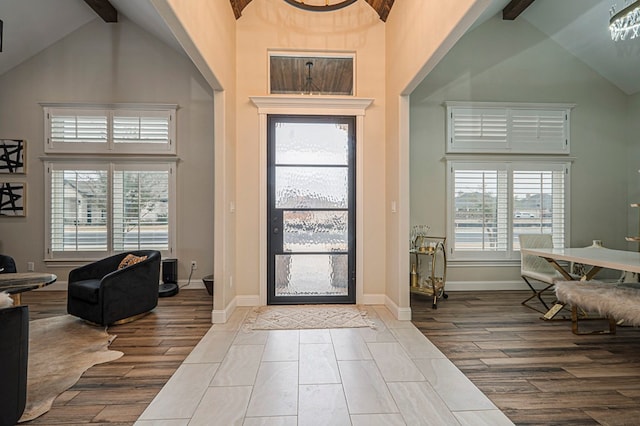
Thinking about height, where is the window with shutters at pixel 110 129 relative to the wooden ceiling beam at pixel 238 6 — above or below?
below

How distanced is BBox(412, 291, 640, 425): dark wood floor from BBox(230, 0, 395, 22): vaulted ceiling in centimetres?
370

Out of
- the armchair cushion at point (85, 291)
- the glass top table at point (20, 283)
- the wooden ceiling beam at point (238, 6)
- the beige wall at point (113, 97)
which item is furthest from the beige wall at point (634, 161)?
the glass top table at point (20, 283)

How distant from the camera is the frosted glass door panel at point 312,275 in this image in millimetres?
4188

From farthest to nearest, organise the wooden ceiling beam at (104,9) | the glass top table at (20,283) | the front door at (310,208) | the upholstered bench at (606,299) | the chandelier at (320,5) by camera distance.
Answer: the wooden ceiling beam at (104,9)
the front door at (310,208)
the chandelier at (320,5)
the glass top table at (20,283)
the upholstered bench at (606,299)

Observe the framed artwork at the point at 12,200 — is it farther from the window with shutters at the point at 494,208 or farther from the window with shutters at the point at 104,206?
the window with shutters at the point at 494,208

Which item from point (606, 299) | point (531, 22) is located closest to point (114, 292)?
point (606, 299)

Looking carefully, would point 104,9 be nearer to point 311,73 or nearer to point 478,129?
point 311,73

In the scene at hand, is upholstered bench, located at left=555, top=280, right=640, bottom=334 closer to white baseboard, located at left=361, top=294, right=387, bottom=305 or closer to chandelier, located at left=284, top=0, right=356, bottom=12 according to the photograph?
white baseboard, located at left=361, top=294, right=387, bottom=305

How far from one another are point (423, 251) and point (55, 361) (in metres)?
3.91

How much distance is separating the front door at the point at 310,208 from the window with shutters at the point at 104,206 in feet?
6.39

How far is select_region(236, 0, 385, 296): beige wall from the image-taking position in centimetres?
411

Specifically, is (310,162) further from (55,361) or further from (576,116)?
(576,116)

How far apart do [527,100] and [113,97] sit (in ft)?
20.7

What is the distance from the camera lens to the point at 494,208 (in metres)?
4.83
